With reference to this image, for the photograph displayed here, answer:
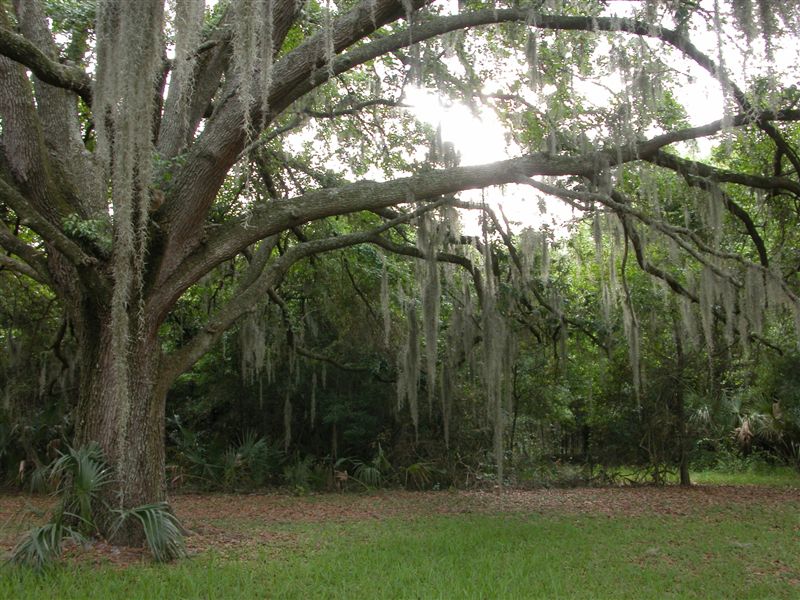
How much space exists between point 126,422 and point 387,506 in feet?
16.7

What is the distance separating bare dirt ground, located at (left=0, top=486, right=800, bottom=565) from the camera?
24.5 ft

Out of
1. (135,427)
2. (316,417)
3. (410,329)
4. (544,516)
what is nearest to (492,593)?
(135,427)

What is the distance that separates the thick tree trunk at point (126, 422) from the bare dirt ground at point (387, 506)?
763mm

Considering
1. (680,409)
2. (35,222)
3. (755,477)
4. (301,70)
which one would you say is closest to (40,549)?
(35,222)

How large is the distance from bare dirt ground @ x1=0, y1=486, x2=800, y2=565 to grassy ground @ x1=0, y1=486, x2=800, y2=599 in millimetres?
42

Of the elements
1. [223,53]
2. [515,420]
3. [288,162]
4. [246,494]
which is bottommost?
[246,494]

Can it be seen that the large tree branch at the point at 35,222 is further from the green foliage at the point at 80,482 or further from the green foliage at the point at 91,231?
the green foliage at the point at 80,482

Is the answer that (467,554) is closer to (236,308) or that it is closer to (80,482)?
(236,308)

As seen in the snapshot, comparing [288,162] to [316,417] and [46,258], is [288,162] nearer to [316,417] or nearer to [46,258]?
[46,258]

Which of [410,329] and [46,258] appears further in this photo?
[410,329]

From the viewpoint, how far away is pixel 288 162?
31.9 feet

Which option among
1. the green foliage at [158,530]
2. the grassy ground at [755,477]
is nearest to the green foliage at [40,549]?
the green foliage at [158,530]

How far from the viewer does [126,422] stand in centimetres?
596

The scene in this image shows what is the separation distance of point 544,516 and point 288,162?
19.0 ft
